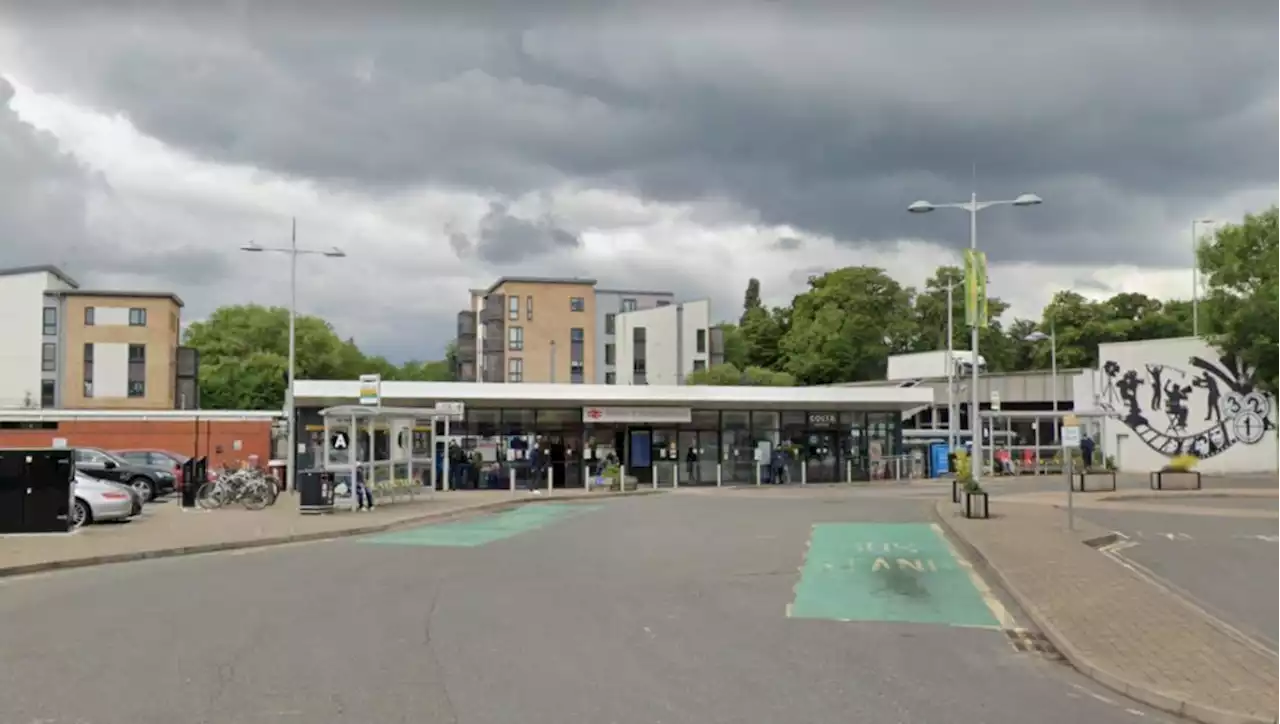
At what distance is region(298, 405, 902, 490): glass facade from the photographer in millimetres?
41156

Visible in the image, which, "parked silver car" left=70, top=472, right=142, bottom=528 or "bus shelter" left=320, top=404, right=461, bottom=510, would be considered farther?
"bus shelter" left=320, top=404, right=461, bottom=510

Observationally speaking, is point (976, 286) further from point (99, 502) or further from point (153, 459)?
point (153, 459)

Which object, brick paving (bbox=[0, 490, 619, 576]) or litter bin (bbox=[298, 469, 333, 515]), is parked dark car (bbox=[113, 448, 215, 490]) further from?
litter bin (bbox=[298, 469, 333, 515])

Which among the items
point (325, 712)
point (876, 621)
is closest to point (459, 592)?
point (876, 621)

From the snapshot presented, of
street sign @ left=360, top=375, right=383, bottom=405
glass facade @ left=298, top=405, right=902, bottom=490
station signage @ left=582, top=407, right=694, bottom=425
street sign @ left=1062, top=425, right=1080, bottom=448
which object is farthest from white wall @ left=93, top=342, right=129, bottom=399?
street sign @ left=1062, top=425, right=1080, bottom=448

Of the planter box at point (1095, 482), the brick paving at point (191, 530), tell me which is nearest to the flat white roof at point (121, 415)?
the brick paving at point (191, 530)

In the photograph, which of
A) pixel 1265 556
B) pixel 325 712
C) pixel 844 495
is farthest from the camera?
pixel 844 495

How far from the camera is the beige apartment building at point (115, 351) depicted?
83062mm

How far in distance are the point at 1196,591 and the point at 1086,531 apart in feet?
25.2

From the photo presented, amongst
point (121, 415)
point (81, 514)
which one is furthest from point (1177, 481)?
point (121, 415)

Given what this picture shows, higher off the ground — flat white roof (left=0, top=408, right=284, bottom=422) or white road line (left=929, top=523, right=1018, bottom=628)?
flat white roof (left=0, top=408, right=284, bottom=422)

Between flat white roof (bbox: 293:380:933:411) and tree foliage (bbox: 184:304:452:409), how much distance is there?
4755cm

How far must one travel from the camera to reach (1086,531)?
21.6 metres

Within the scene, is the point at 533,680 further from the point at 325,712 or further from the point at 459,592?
the point at 459,592
